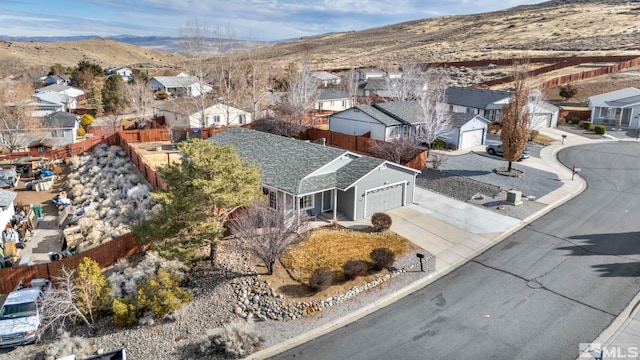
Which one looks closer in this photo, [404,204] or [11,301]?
[11,301]

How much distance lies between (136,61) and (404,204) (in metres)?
165

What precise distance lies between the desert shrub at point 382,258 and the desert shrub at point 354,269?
→ 27.2 inches

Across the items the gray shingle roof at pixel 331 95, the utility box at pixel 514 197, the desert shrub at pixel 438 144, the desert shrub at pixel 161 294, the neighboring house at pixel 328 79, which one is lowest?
the desert shrub at pixel 161 294

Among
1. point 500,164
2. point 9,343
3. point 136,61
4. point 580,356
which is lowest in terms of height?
point 9,343

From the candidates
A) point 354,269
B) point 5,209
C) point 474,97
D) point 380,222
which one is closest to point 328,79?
point 474,97

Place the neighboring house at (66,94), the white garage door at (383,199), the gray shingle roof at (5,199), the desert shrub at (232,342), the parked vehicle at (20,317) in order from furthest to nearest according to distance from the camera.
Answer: the neighboring house at (66,94), the gray shingle roof at (5,199), the white garage door at (383,199), the parked vehicle at (20,317), the desert shrub at (232,342)

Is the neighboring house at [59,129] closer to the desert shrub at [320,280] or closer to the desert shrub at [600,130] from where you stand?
the desert shrub at [320,280]

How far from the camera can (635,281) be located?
743 inches

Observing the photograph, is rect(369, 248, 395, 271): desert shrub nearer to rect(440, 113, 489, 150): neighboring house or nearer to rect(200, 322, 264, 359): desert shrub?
rect(200, 322, 264, 359): desert shrub

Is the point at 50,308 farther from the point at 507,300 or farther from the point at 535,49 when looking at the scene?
the point at 535,49

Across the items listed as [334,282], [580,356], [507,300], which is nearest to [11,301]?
[334,282]

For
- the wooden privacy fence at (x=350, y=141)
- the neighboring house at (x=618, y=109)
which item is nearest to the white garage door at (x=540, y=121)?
the neighboring house at (x=618, y=109)

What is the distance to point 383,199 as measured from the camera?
27.1 metres

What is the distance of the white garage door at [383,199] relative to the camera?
26.3m
